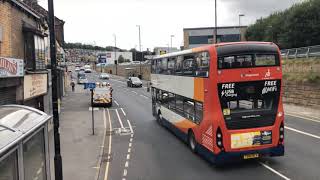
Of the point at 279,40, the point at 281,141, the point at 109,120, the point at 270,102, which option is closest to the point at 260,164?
the point at 281,141

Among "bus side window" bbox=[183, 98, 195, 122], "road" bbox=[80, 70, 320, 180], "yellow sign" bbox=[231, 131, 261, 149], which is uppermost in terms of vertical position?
"bus side window" bbox=[183, 98, 195, 122]

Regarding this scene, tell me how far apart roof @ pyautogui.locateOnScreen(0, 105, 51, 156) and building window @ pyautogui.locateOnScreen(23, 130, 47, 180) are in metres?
0.19

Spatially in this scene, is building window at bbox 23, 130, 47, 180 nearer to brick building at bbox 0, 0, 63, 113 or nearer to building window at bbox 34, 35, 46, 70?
brick building at bbox 0, 0, 63, 113

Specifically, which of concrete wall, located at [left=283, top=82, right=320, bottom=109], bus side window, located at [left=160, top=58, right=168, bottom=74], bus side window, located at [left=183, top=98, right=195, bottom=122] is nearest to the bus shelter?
bus side window, located at [left=183, top=98, right=195, bottom=122]

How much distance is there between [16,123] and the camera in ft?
19.6

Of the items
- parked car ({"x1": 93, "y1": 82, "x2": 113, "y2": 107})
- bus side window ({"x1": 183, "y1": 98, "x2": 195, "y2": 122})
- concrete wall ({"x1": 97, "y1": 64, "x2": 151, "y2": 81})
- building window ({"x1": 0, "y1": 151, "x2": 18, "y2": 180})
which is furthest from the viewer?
concrete wall ({"x1": 97, "y1": 64, "x2": 151, "y2": 81})

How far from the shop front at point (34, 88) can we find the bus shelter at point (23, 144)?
1085 cm

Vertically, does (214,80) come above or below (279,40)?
below

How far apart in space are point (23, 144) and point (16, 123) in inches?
19.9

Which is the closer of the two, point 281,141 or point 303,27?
point 281,141

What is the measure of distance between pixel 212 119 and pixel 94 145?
296 inches

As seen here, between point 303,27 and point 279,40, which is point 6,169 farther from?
point 279,40

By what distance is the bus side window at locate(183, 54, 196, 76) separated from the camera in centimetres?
1529

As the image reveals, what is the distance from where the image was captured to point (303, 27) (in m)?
49.8
